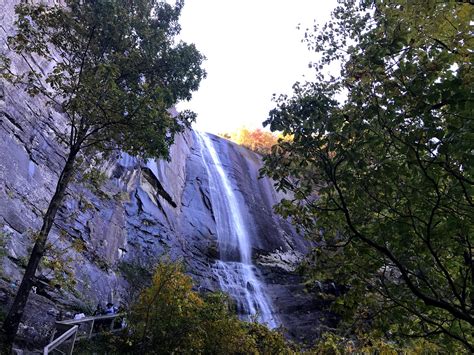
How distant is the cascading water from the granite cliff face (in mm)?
274

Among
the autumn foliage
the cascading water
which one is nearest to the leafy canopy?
the cascading water

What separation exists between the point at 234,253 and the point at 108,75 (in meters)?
15.1

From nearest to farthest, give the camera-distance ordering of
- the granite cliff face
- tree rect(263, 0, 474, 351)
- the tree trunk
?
tree rect(263, 0, 474, 351) < the tree trunk < the granite cliff face

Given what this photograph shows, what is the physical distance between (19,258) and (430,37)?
9.89 meters

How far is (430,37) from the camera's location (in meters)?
4.41

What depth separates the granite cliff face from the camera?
1031 centimetres

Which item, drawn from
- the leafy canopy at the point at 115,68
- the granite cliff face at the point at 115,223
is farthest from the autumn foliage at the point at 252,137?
the leafy canopy at the point at 115,68

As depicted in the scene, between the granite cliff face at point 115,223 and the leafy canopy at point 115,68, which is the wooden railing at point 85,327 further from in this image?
the leafy canopy at point 115,68

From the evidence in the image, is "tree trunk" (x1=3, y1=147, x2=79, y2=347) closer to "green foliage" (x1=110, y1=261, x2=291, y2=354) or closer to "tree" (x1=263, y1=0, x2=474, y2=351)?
"green foliage" (x1=110, y1=261, x2=291, y2=354)

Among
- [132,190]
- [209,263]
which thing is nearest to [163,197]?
[132,190]

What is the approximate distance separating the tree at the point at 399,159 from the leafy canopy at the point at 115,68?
322 cm

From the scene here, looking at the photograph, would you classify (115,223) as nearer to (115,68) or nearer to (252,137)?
(115,68)

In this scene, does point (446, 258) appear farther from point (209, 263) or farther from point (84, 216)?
point (209, 263)

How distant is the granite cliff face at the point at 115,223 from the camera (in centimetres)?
1031
